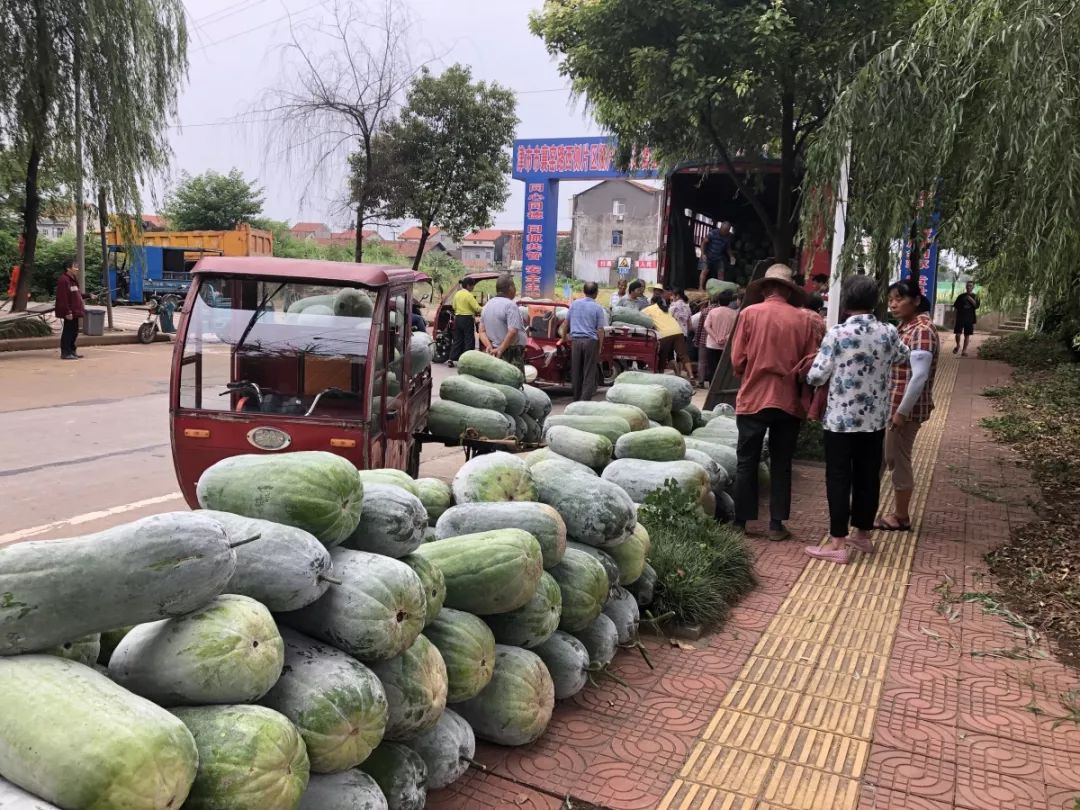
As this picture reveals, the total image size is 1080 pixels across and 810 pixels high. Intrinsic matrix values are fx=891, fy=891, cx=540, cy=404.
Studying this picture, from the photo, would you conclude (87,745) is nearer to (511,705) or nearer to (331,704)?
(331,704)

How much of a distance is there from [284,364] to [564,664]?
3.31 metres

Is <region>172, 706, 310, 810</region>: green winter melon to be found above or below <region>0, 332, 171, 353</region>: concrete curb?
above

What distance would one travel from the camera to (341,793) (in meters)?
2.59

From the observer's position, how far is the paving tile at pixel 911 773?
10.9 ft

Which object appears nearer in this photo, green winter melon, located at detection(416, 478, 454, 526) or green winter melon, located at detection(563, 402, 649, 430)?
green winter melon, located at detection(416, 478, 454, 526)

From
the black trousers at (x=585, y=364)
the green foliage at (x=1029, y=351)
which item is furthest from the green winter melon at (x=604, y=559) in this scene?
the green foliage at (x=1029, y=351)

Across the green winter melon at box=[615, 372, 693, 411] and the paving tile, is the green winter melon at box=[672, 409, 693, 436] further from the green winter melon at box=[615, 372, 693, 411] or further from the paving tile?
A: the paving tile

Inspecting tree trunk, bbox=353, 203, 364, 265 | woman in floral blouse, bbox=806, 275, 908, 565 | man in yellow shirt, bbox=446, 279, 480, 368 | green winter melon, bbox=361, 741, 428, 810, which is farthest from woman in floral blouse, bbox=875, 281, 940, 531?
tree trunk, bbox=353, 203, 364, 265

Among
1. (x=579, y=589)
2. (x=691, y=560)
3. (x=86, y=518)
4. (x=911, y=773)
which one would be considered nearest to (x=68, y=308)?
(x=86, y=518)

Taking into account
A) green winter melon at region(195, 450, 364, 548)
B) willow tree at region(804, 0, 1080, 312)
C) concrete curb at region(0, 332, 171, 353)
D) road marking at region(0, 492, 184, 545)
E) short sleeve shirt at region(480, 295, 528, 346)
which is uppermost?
willow tree at region(804, 0, 1080, 312)

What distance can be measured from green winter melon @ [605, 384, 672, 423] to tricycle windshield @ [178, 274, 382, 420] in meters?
2.23

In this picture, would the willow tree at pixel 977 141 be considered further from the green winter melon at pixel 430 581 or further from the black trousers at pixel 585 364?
the black trousers at pixel 585 364

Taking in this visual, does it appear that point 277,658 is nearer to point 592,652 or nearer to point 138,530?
point 138,530

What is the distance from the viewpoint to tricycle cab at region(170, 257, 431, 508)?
5773 mm
